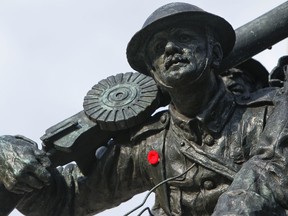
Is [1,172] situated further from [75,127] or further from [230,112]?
[230,112]

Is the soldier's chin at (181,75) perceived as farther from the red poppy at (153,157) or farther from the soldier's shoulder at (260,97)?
the red poppy at (153,157)

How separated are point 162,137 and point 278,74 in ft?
3.09

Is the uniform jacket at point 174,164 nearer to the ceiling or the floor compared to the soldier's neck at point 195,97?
nearer to the floor

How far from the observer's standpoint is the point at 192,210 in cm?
1073

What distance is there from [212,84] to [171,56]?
0.43 m

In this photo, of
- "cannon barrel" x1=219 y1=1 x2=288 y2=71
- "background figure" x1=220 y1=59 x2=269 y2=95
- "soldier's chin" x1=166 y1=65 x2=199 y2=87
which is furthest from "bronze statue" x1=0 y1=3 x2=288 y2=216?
"background figure" x1=220 y1=59 x2=269 y2=95

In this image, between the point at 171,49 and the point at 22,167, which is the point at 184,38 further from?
the point at 22,167

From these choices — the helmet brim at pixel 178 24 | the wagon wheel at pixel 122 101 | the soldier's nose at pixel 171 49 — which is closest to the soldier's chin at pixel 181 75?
the soldier's nose at pixel 171 49

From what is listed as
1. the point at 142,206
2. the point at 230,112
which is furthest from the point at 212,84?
the point at 142,206

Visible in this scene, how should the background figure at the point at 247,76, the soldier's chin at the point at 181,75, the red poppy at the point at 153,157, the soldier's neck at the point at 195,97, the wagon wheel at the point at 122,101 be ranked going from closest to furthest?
the soldier's chin at the point at 181,75, the soldier's neck at the point at 195,97, the red poppy at the point at 153,157, the wagon wheel at the point at 122,101, the background figure at the point at 247,76

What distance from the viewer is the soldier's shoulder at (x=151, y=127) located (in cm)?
1108

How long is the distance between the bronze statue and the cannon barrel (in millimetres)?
144

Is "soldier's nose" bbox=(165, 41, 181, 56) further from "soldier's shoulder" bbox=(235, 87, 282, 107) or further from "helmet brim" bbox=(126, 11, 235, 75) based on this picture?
"soldier's shoulder" bbox=(235, 87, 282, 107)

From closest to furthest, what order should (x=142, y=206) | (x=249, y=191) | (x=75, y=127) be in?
(x=249, y=191), (x=142, y=206), (x=75, y=127)
